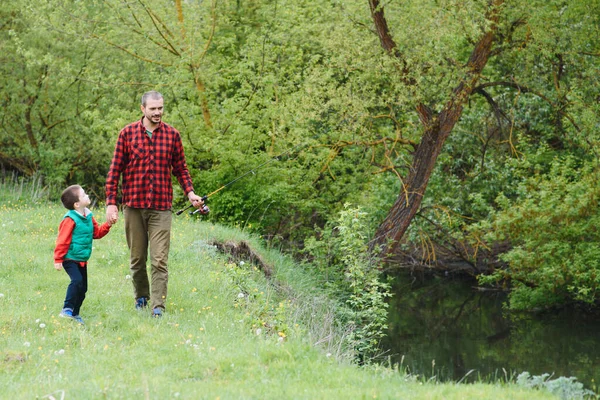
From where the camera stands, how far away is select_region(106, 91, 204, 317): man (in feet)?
26.0

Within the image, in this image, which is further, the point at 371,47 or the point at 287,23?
the point at 287,23

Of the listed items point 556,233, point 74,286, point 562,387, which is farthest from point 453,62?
point 562,387

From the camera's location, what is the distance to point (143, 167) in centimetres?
800

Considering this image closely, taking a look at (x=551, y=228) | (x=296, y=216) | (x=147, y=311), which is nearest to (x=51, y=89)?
(x=296, y=216)

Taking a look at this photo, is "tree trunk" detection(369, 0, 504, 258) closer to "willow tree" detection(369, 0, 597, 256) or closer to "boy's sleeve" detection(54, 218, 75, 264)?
"willow tree" detection(369, 0, 597, 256)

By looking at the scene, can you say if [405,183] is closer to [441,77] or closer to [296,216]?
[441,77]

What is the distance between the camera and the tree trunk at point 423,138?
15.6 metres

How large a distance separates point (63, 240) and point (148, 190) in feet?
3.19

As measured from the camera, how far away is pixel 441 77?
15406 mm

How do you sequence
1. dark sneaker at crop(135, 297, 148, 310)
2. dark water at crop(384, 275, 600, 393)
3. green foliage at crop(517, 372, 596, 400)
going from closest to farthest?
1. green foliage at crop(517, 372, 596, 400)
2. dark sneaker at crop(135, 297, 148, 310)
3. dark water at crop(384, 275, 600, 393)

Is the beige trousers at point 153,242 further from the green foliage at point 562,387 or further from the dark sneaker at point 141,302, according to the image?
the green foliage at point 562,387

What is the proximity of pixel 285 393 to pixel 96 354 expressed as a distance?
2008mm

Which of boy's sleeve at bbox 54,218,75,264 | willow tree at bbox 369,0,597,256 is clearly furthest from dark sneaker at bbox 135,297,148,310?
willow tree at bbox 369,0,597,256

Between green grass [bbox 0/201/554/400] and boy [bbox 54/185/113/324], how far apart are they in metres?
0.23
